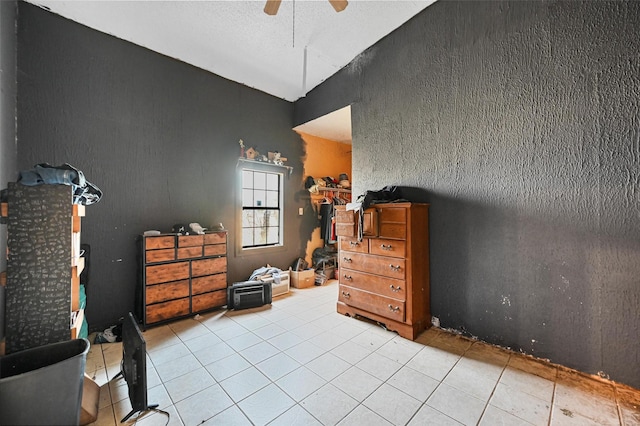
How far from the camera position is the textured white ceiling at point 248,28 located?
2682 mm

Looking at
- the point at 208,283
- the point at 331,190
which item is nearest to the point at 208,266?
the point at 208,283

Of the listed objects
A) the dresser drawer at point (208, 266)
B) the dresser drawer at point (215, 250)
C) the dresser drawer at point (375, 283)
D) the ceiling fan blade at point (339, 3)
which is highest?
the ceiling fan blade at point (339, 3)

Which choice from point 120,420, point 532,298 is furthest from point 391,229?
point 120,420

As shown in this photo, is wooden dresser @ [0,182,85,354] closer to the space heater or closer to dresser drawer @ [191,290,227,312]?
dresser drawer @ [191,290,227,312]

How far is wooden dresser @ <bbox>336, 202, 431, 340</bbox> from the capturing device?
2598 millimetres

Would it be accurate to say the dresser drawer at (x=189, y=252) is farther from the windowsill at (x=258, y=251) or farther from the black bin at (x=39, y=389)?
the black bin at (x=39, y=389)

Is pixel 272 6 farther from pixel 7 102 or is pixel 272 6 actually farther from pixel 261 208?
pixel 261 208

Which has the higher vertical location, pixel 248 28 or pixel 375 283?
pixel 248 28

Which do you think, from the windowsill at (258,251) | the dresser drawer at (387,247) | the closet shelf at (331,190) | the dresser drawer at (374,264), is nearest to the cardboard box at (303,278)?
the windowsill at (258,251)

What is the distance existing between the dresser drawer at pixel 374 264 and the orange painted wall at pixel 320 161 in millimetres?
2034

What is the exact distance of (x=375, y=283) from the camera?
2846 millimetres

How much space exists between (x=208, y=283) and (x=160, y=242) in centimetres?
80

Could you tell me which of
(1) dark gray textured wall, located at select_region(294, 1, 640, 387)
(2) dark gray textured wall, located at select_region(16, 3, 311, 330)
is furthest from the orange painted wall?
(1) dark gray textured wall, located at select_region(294, 1, 640, 387)

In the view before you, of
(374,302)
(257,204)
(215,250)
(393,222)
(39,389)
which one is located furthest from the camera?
(257,204)
